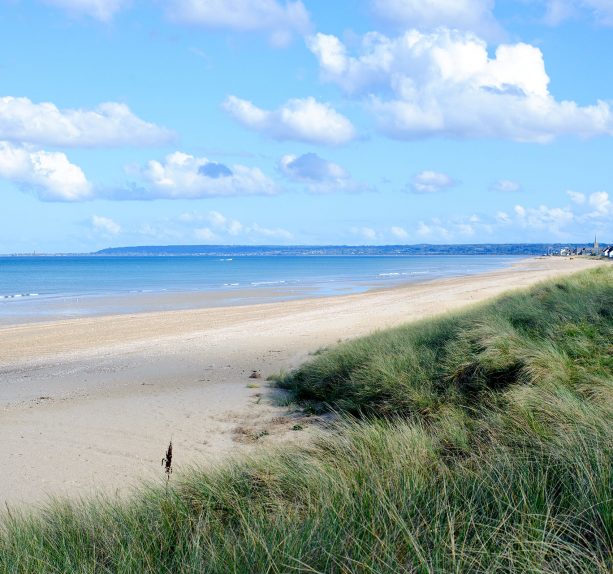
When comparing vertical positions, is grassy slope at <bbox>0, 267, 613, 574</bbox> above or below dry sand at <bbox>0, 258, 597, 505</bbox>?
above

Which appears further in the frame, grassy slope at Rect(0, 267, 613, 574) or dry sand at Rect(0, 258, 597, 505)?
dry sand at Rect(0, 258, 597, 505)

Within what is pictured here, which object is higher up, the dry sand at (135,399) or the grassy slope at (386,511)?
the grassy slope at (386,511)

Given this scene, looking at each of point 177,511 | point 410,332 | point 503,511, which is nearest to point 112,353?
point 410,332

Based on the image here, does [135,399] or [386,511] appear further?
[135,399]

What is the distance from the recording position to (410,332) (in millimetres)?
10727

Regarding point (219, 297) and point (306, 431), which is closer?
point (306, 431)

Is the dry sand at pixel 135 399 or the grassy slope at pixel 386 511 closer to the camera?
the grassy slope at pixel 386 511

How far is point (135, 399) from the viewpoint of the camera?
9805mm

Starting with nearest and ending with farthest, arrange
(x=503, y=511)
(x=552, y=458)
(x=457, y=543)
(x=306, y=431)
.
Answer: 1. (x=457, y=543)
2. (x=503, y=511)
3. (x=552, y=458)
4. (x=306, y=431)

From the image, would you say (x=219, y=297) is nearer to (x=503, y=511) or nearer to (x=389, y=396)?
(x=389, y=396)

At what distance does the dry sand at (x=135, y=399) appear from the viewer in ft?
21.8

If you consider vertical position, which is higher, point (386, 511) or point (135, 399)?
point (386, 511)

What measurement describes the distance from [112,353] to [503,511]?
13362 mm

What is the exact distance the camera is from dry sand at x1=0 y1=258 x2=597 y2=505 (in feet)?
21.8
